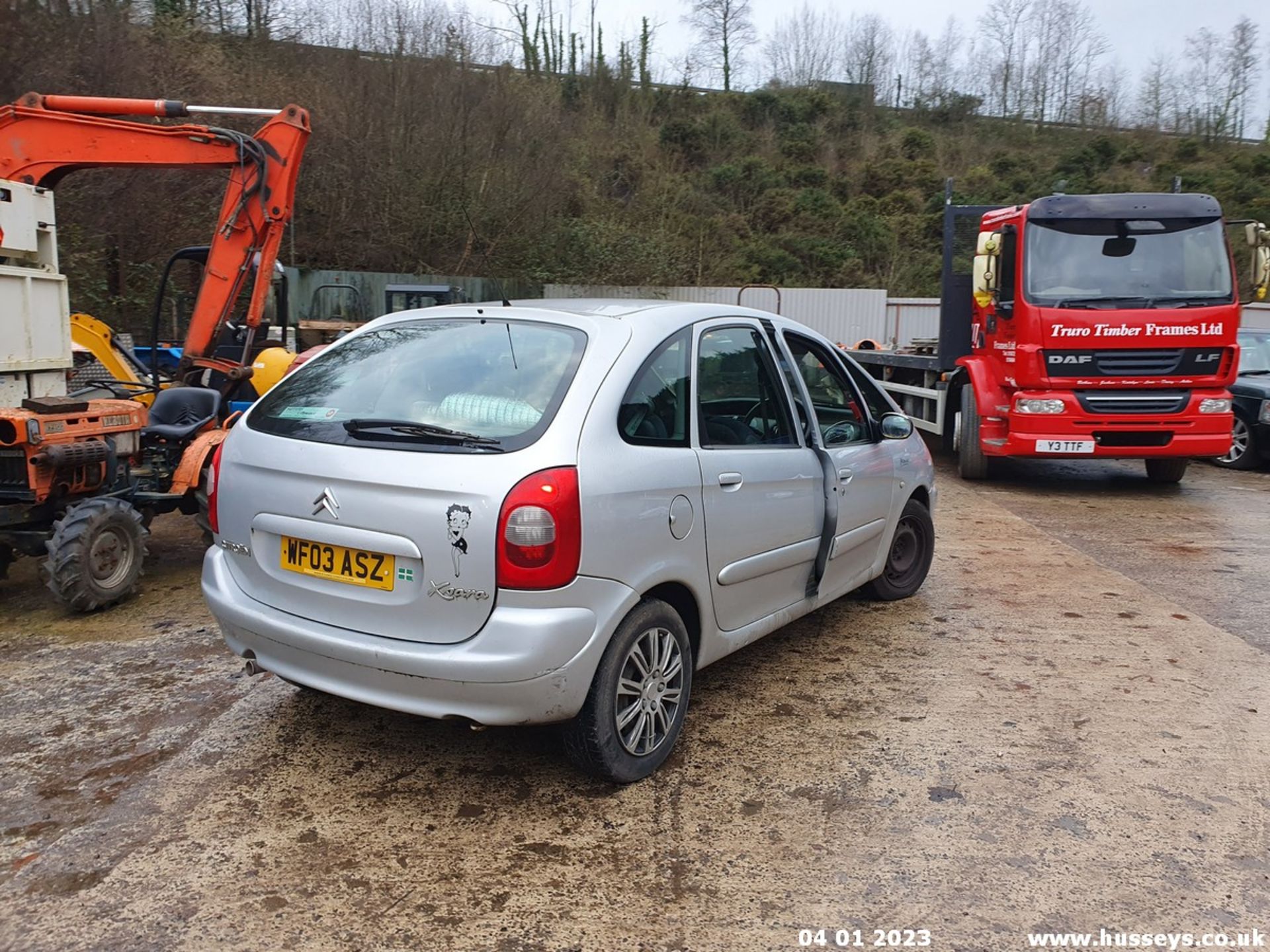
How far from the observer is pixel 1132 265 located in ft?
29.9

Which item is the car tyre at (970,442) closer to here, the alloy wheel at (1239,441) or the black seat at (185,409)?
the alloy wheel at (1239,441)

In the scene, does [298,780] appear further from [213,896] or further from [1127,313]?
[1127,313]

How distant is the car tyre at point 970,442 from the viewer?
1023cm

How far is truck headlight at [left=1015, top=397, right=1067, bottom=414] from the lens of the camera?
9148 millimetres

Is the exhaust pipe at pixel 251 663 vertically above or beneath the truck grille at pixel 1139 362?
beneath

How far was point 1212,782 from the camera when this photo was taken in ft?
11.8

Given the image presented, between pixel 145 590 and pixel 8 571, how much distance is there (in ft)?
3.63

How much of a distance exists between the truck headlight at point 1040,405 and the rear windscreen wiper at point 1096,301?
90cm

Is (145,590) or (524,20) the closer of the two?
(145,590)

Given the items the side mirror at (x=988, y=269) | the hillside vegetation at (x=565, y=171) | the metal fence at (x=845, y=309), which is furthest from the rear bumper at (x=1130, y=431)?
the metal fence at (x=845, y=309)

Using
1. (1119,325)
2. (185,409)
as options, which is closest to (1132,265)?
(1119,325)

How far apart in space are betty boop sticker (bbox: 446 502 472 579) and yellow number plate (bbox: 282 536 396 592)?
237mm

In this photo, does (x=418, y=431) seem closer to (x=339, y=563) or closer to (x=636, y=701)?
(x=339, y=563)

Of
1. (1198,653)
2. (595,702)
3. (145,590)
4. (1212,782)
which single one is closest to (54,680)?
(145,590)
